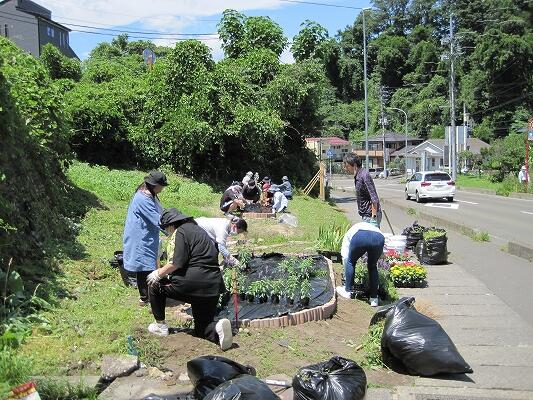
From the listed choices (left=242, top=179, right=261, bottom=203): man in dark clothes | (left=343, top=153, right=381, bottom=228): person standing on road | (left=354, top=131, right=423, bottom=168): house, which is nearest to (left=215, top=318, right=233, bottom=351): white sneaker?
(left=343, top=153, right=381, bottom=228): person standing on road

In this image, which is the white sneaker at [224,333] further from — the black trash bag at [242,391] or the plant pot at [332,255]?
the plant pot at [332,255]

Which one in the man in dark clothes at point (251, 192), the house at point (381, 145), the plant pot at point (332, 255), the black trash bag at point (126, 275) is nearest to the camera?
the black trash bag at point (126, 275)

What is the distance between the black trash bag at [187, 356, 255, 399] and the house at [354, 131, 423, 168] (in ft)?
286

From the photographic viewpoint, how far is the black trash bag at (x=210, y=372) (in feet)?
13.5

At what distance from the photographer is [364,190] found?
8391 millimetres

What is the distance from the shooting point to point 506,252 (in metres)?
12.1

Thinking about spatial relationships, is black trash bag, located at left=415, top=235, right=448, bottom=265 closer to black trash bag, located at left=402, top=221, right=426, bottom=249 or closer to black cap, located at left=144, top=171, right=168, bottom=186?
black trash bag, located at left=402, top=221, right=426, bottom=249

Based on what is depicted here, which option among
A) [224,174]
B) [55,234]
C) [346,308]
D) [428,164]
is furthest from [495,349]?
[428,164]

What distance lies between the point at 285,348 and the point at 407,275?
3834mm

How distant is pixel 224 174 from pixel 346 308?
1760 centimetres

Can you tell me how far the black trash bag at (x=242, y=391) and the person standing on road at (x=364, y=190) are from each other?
4.56 m

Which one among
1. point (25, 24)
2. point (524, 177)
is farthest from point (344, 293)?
point (25, 24)

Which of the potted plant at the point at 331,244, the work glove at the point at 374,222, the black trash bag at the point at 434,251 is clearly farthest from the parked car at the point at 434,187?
the work glove at the point at 374,222

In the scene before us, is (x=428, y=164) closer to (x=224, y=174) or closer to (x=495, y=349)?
(x=224, y=174)
